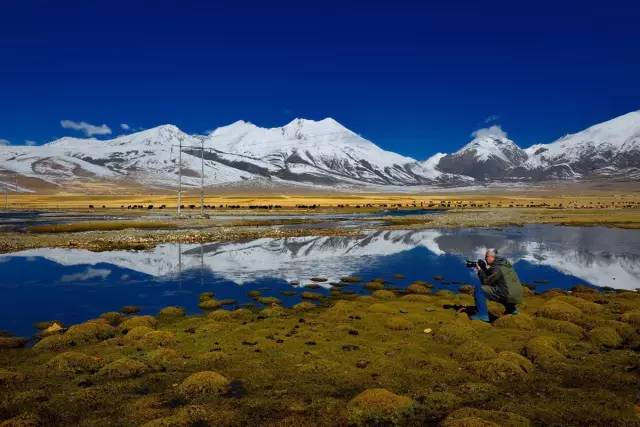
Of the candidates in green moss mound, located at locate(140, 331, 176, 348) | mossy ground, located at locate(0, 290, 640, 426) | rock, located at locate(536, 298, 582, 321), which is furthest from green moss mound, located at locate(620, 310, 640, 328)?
green moss mound, located at locate(140, 331, 176, 348)

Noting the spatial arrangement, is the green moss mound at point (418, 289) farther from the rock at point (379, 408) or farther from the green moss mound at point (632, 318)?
the rock at point (379, 408)

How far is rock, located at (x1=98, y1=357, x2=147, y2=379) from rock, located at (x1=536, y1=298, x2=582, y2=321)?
14.7m

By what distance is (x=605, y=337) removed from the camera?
1590cm

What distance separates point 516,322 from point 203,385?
11291 mm

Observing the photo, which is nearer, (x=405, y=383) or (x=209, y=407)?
(x=209, y=407)

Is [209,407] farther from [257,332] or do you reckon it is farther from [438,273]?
[438,273]

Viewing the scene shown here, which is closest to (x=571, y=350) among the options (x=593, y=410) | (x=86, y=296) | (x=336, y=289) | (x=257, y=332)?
(x=593, y=410)

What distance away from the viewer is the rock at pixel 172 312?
20.3m

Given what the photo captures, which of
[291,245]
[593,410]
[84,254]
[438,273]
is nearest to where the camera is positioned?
[593,410]

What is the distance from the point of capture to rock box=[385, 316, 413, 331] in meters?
17.5

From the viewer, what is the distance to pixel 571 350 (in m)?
14.9

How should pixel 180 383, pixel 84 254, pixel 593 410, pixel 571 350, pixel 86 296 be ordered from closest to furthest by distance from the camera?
pixel 593 410 → pixel 180 383 → pixel 571 350 → pixel 86 296 → pixel 84 254

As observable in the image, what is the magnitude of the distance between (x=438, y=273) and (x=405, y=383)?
823 inches

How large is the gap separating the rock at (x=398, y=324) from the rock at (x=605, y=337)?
234 inches
